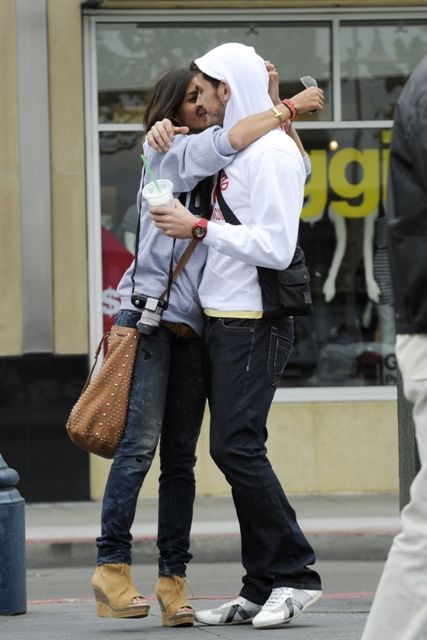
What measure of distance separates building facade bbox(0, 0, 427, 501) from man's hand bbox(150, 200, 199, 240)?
5815 mm

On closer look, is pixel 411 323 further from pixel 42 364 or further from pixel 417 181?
pixel 42 364

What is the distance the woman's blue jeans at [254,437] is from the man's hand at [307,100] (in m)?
0.78

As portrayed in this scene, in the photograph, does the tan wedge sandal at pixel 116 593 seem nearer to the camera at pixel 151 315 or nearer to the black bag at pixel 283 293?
the camera at pixel 151 315

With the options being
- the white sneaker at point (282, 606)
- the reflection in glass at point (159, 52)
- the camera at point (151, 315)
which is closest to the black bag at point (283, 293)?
the camera at point (151, 315)

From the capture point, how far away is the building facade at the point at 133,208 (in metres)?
10.2

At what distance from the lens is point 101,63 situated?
34.6 feet

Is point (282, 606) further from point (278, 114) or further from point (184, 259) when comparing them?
point (278, 114)

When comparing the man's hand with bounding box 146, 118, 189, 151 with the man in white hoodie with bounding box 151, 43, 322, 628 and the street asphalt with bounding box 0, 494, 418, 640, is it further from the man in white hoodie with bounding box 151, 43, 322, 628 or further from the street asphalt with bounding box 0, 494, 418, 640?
the street asphalt with bounding box 0, 494, 418, 640

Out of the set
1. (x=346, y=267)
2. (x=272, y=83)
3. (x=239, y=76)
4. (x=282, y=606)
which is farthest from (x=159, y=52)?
(x=282, y=606)

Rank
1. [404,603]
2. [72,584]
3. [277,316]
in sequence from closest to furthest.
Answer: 1. [404,603]
2. [277,316]
3. [72,584]

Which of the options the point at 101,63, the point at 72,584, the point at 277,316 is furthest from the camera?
the point at 101,63

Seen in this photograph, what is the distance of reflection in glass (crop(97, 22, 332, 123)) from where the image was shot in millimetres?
10562

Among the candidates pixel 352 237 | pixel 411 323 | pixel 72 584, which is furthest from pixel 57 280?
pixel 411 323

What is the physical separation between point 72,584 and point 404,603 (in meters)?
4.76
